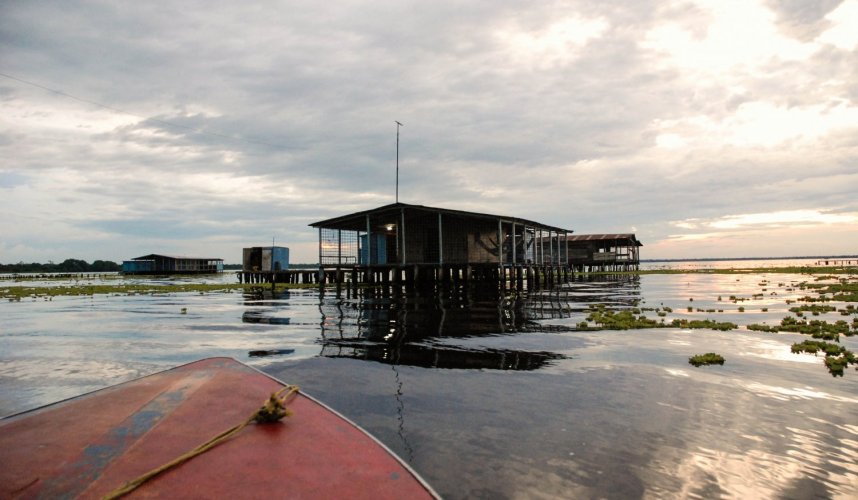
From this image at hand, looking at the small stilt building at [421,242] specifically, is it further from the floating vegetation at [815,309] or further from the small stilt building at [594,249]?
the small stilt building at [594,249]

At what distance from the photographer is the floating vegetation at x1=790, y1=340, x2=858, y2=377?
281 inches

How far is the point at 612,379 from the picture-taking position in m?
6.64

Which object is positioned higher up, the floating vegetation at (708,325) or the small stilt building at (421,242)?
the small stilt building at (421,242)


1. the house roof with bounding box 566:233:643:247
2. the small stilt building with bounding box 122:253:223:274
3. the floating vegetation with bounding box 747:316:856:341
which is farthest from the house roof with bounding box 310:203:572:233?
the small stilt building with bounding box 122:253:223:274

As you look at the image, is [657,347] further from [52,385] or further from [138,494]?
[52,385]

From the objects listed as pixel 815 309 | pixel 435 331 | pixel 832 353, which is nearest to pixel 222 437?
pixel 435 331

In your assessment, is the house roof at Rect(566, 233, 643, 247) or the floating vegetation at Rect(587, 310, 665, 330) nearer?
the floating vegetation at Rect(587, 310, 665, 330)

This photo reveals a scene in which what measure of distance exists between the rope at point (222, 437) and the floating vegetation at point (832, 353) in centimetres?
811

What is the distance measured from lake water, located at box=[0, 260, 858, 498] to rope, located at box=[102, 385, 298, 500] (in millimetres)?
1178

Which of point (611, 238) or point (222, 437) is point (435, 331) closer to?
point (222, 437)

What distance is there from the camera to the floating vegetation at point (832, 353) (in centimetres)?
714

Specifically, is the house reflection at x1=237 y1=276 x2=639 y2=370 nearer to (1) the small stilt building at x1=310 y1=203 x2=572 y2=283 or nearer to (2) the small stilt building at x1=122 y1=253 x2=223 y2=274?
(1) the small stilt building at x1=310 y1=203 x2=572 y2=283

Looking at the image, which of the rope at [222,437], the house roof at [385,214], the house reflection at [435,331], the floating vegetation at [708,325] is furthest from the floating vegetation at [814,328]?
the house roof at [385,214]

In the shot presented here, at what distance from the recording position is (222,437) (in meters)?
3.23
